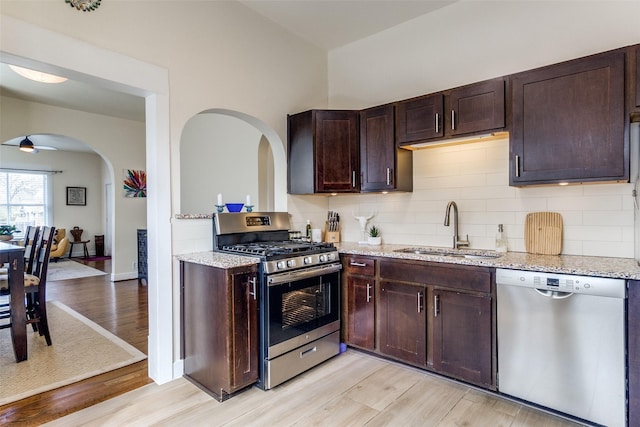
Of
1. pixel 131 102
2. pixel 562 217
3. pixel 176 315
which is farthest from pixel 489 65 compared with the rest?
pixel 131 102

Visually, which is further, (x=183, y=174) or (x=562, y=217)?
(x=183, y=174)

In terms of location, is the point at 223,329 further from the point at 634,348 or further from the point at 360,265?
the point at 634,348

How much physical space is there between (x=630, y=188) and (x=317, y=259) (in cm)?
217

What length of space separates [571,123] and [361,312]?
1987 mm

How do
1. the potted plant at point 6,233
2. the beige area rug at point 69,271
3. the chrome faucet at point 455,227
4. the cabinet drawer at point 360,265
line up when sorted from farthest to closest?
the potted plant at point 6,233 < the beige area rug at point 69,271 < the chrome faucet at point 455,227 < the cabinet drawer at point 360,265

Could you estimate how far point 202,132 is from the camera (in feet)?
16.5

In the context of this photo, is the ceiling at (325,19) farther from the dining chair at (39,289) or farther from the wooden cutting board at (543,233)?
the wooden cutting board at (543,233)

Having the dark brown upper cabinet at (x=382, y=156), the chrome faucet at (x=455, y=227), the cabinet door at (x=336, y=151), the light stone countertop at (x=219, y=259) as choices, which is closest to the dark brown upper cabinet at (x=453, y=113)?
the dark brown upper cabinet at (x=382, y=156)

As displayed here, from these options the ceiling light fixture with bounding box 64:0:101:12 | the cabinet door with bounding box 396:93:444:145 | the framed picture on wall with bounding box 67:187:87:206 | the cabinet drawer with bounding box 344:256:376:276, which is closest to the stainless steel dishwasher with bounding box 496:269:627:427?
the cabinet drawer with bounding box 344:256:376:276

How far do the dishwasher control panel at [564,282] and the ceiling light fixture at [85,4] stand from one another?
3.05 m

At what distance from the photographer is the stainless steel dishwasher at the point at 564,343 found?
188cm

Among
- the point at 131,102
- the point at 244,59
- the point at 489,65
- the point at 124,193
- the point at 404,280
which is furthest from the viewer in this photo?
the point at 124,193

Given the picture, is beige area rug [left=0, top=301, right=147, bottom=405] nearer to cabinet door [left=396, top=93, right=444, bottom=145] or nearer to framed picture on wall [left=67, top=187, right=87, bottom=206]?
cabinet door [left=396, top=93, right=444, bottom=145]

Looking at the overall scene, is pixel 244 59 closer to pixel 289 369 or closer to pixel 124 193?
pixel 289 369
